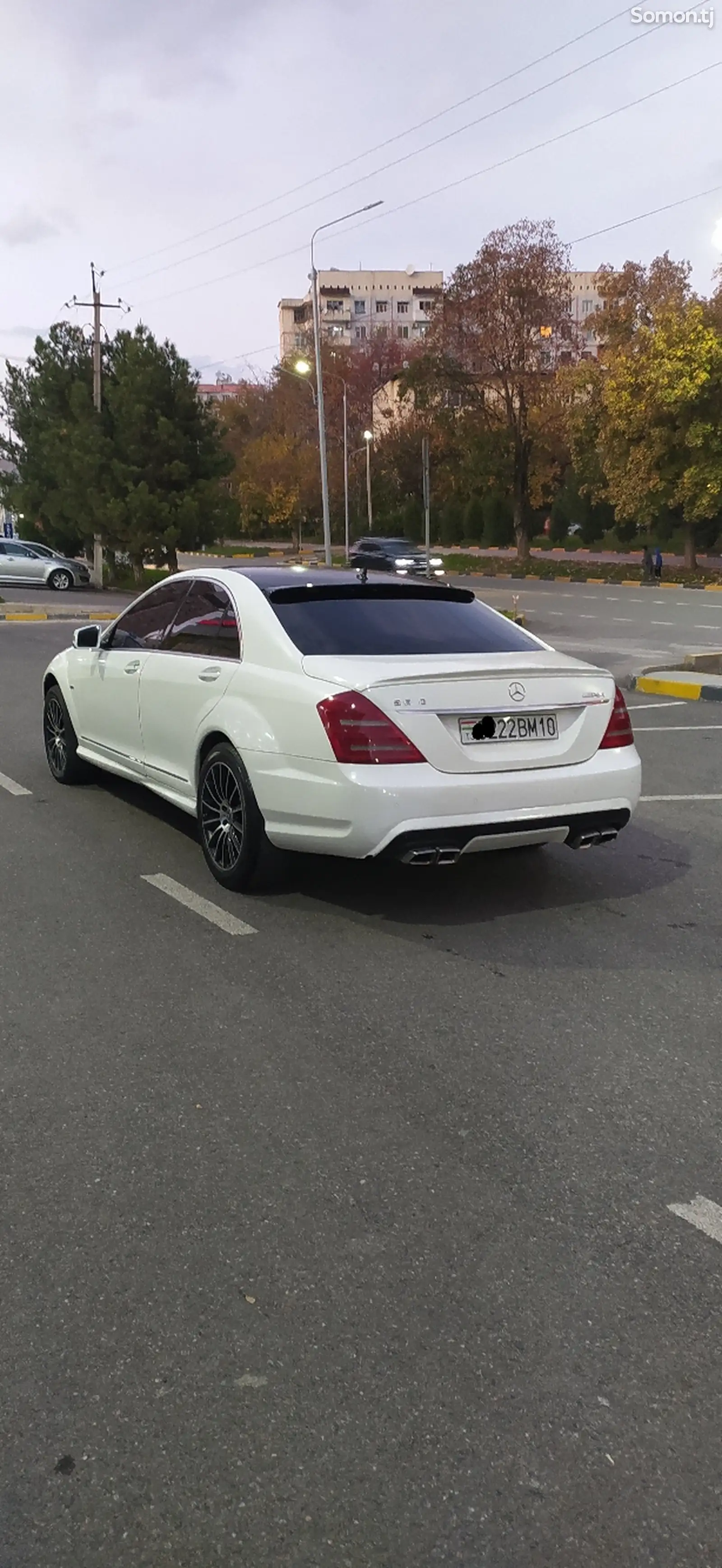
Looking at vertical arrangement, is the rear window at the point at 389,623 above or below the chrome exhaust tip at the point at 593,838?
above

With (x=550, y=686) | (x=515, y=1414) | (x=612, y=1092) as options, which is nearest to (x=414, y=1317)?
(x=515, y=1414)

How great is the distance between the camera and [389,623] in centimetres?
580

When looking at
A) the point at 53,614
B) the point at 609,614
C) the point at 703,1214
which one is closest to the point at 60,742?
the point at 703,1214

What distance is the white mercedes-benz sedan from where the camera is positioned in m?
5.03

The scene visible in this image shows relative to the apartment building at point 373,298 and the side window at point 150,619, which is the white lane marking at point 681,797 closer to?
the side window at point 150,619

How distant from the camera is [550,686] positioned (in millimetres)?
5395

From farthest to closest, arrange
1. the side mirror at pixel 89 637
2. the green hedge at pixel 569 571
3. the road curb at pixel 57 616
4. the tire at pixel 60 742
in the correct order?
the green hedge at pixel 569 571 → the road curb at pixel 57 616 → the tire at pixel 60 742 → the side mirror at pixel 89 637

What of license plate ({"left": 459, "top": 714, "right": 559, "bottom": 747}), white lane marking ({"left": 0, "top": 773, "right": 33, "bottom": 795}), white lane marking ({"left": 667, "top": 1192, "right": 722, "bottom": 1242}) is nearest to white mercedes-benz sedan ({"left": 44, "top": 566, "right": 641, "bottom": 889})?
license plate ({"left": 459, "top": 714, "right": 559, "bottom": 747})

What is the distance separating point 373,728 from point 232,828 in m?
1.04

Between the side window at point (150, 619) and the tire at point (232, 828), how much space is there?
1.24 m

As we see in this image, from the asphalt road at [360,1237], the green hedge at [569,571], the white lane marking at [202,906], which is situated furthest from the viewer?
the green hedge at [569,571]

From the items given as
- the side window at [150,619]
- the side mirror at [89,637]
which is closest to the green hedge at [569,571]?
the side mirror at [89,637]

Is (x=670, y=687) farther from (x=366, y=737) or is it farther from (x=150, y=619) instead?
(x=366, y=737)

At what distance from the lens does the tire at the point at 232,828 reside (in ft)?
18.1
